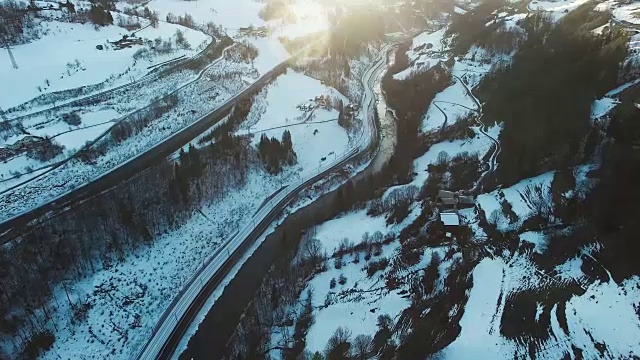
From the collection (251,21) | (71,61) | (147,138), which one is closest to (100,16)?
(71,61)

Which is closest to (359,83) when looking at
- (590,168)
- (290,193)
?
(290,193)

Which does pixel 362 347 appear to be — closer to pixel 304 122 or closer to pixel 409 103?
pixel 304 122

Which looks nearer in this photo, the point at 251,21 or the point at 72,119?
the point at 72,119

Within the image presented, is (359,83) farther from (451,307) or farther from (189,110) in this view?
(451,307)

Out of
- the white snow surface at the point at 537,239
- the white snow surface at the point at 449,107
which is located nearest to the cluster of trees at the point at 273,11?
the white snow surface at the point at 449,107

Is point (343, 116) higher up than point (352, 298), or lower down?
higher up

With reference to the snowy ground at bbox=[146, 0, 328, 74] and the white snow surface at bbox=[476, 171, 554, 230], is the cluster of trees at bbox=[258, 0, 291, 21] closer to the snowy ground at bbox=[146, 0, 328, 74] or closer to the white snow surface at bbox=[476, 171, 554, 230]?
the snowy ground at bbox=[146, 0, 328, 74]

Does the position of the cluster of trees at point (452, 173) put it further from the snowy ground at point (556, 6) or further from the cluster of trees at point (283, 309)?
the snowy ground at point (556, 6)
